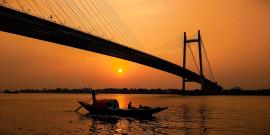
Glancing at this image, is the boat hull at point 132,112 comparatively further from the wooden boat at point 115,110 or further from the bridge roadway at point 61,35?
the bridge roadway at point 61,35

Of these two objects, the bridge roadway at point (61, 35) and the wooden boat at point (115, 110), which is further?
the bridge roadway at point (61, 35)

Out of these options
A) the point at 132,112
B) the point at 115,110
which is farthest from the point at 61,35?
the point at 132,112

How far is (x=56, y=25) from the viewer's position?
131 feet

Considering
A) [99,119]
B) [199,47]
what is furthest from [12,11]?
[199,47]

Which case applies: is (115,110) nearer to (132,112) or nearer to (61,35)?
(132,112)

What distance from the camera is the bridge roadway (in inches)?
1372

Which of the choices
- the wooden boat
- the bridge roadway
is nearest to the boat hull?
the wooden boat

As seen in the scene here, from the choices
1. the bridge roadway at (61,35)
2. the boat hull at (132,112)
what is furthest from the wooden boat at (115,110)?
the bridge roadway at (61,35)

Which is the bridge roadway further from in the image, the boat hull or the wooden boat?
the boat hull

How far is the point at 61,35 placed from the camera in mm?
43031

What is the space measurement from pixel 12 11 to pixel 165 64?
45234 millimetres

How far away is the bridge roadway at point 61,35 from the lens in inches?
1372

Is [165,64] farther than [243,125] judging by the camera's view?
Yes

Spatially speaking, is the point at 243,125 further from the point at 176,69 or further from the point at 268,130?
the point at 176,69
